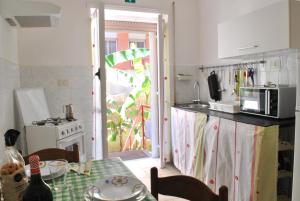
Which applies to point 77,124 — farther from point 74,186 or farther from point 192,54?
point 192,54

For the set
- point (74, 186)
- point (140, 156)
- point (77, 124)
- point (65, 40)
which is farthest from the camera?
point (140, 156)

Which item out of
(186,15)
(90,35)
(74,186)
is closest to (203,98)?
(186,15)

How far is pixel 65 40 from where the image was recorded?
2.96m

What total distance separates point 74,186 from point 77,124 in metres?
1.57

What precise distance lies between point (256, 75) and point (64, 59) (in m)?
2.19

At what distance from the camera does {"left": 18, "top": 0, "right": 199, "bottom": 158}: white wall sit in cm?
283

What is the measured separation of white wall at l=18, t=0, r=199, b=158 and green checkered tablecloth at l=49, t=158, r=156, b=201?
1.78 m

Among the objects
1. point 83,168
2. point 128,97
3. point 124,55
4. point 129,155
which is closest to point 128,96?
point 128,97

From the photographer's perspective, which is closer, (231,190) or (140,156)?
(231,190)

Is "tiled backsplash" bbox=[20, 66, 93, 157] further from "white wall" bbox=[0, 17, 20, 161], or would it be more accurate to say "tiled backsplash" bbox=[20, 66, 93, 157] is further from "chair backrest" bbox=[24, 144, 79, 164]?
"chair backrest" bbox=[24, 144, 79, 164]

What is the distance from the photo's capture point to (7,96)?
209 centimetres

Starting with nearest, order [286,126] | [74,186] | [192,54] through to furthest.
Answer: [74,186] → [286,126] → [192,54]

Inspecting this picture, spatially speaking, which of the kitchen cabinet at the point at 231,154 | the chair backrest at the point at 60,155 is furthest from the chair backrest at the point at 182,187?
the kitchen cabinet at the point at 231,154

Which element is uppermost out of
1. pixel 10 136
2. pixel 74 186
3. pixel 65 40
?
pixel 65 40
